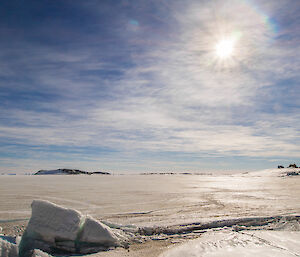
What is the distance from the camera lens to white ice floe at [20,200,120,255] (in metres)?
2.28

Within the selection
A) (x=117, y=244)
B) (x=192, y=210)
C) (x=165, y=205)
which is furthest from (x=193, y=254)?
(x=165, y=205)

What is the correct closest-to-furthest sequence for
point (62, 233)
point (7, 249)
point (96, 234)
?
point (7, 249), point (62, 233), point (96, 234)

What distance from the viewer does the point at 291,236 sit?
9.30ft

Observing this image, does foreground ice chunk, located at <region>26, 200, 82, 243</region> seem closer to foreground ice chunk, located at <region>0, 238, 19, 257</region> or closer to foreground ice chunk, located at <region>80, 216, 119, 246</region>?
foreground ice chunk, located at <region>80, 216, 119, 246</region>

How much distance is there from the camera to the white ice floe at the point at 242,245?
88.2 inches

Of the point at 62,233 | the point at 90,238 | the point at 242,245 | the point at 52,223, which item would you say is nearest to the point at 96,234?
the point at 90,238

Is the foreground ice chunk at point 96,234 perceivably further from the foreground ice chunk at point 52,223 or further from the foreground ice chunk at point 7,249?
the foreground ice chunk at point 7,249

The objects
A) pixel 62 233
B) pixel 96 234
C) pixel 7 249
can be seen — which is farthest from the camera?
pixel 96 234

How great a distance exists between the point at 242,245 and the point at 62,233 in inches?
75.4

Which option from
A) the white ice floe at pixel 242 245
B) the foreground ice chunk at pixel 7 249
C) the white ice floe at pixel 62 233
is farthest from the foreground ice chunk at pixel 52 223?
the white ice floe at pixel 242 245

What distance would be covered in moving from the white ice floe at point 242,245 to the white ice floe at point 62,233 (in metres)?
0.70

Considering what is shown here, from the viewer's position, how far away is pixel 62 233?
2303mm

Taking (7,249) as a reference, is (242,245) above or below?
below

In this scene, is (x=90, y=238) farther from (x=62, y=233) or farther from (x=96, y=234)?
(x=62, y=233)
